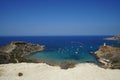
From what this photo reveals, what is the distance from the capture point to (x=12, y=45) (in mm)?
76438

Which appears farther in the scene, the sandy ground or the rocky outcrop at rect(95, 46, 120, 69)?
the rocky outcrop at rect(95, 46, 120, 69)

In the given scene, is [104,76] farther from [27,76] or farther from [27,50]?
[27,50]

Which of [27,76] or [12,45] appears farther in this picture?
[12,45]

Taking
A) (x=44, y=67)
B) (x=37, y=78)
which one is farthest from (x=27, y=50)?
(x=37, y=78)

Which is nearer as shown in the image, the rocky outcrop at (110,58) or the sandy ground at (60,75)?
the sandy ground at (60,75)

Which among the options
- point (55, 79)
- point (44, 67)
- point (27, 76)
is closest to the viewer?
point (55, 79)

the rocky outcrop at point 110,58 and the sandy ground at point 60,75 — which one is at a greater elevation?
the sandy ground at point 60,75

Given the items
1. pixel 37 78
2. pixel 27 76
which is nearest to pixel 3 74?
pixel 27 76

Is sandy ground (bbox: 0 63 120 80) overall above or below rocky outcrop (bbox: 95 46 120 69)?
above

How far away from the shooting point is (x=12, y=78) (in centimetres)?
2153

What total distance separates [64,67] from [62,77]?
5546mm

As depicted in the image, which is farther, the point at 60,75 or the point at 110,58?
the point at 110,58

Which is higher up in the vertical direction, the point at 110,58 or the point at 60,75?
the point at 60,75

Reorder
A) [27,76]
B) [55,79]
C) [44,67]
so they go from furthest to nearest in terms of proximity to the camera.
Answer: [44,67]
[27,76]
[55,79]
